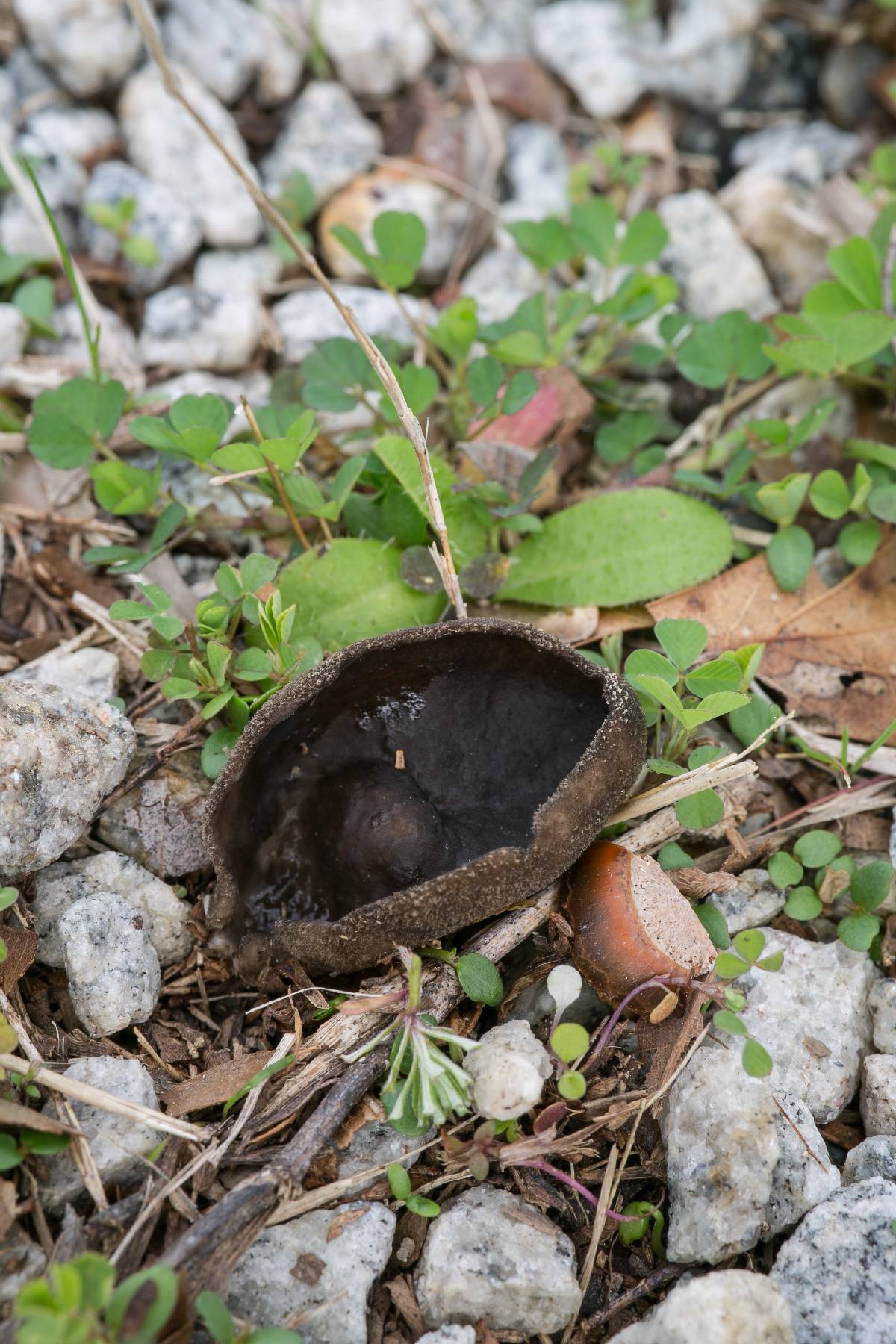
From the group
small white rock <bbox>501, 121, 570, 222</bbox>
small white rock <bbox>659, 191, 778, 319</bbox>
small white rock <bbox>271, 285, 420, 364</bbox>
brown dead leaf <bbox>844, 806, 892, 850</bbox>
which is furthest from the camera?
small white rock <bbox>501, 121, 570, 222</bbox>

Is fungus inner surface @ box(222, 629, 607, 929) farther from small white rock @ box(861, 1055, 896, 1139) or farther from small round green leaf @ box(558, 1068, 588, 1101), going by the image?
small white rock @ box(861, 1055, 896, 1139)

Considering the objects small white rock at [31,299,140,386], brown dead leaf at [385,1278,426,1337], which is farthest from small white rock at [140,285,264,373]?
brown dead leaf at [385,1278,426,1337]

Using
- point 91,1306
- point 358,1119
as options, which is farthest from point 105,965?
point 91,1306

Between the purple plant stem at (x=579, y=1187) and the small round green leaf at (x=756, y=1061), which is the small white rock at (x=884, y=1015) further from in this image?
the purple plant stem at (x=579, y=1187)

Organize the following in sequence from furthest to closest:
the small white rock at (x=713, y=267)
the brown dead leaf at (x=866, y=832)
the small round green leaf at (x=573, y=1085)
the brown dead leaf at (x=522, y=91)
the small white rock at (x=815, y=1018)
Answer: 1. the brown dead leaf at (x=522, y=91)
2. the small white rock at (x=713, y=267)
3. the brown dead leaf at (x=866, y=832)
4. the small white rock at (x=815, y=1018)
5. the small round green leaf at (x=573, y=1085)

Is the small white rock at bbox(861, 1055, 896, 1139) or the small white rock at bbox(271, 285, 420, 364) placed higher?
the small white rock at bbox(271, 285, 420, 364)

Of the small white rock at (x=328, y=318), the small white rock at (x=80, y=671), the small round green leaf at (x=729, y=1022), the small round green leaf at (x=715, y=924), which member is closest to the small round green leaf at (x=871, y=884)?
the small round green leaf at (x=715, y=924)
